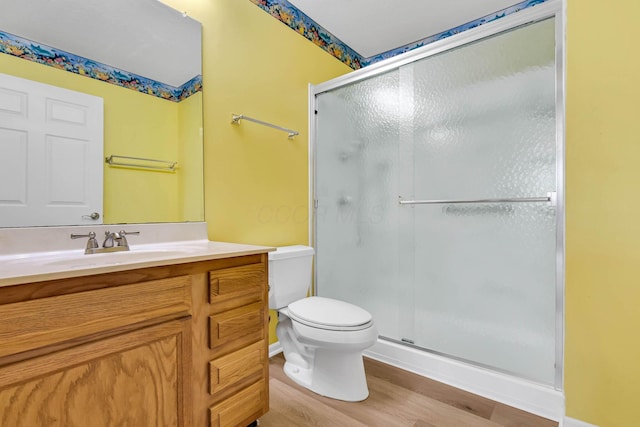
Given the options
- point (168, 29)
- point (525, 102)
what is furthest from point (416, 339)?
point (168, 29)

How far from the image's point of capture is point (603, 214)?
125 centimetres

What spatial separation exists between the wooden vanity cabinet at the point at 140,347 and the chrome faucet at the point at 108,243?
1.43ft

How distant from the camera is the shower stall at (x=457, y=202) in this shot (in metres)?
1.49

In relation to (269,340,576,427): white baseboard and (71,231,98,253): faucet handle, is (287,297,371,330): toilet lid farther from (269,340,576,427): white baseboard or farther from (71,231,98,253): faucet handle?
(71,231,98,253): faucet handle

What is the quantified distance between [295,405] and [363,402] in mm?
340

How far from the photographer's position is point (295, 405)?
1496 mm

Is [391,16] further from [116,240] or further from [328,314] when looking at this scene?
[116,240]

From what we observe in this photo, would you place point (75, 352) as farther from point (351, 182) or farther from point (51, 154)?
point (351, 182)

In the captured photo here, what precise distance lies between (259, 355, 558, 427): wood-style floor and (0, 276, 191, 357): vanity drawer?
809mm

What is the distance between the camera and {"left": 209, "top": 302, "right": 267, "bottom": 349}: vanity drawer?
1088mm

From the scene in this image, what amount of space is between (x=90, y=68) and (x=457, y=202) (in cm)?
191

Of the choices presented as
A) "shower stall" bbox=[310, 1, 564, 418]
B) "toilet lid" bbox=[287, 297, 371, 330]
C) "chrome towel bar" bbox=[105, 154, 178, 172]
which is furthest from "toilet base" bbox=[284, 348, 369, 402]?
"chrome towel bar" bbox=[105, 154, 178, 172]

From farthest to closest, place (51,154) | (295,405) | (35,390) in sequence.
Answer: (295,405)
(51,154)
(35,390)

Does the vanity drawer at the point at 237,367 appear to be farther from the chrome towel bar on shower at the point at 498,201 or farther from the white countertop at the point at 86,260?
the chrome towel bar on shower at the point at 498,201
